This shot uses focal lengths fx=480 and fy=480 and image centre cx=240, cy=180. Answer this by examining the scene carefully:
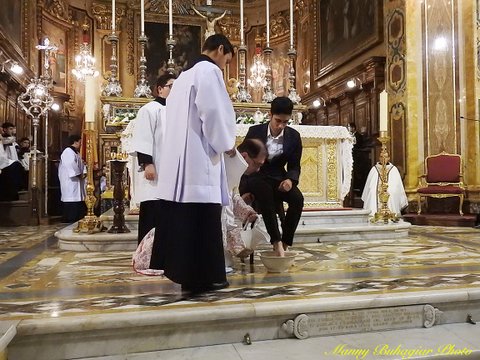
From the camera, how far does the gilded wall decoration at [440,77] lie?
9.42 m

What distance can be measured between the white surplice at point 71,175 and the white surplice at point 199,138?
22.5ft

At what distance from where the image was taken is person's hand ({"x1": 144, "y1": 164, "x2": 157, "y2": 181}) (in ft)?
11.0

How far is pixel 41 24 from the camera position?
45.1 ft

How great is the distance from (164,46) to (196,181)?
14071 millimetres

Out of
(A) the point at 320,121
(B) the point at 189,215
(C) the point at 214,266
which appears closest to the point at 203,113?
(B) the point at 189,215

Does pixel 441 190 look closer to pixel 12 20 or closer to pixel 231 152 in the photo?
pixel 231 152

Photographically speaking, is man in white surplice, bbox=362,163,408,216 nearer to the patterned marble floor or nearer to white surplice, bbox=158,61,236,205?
the patterned marble floor

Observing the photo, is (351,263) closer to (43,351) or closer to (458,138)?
(43,351)

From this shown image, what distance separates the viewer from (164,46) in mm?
15836

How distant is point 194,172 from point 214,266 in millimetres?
545

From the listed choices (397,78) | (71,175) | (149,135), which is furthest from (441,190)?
(71,175)

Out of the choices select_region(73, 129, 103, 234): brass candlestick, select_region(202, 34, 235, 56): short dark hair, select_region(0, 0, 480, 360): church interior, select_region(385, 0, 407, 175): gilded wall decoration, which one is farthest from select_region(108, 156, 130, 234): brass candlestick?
select_region(385, 0, 407, 175): gilded wall decoration

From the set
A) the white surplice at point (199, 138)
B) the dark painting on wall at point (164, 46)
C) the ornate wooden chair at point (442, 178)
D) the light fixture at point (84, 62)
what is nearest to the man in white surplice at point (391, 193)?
the ornate wooden chair at point (442, 178)

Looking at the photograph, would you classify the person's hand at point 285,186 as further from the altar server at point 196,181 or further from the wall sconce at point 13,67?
the wall sconce at point 13,67
